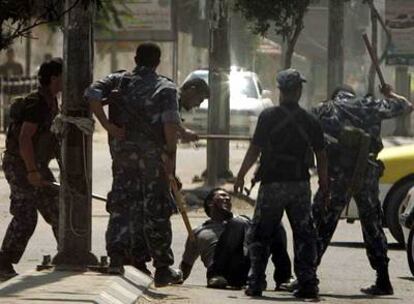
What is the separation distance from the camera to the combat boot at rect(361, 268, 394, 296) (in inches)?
480

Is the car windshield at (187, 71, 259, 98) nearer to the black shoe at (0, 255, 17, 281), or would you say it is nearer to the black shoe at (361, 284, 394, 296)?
the black shoe at (361, 284, 394, 296)

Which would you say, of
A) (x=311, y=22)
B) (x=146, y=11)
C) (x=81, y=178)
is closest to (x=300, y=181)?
(x=81, y=178)

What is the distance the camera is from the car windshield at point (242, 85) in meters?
34.7

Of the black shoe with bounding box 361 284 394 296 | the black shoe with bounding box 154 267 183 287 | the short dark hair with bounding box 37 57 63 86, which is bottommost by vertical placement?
the black shoe with bounding box 361 284 394 296

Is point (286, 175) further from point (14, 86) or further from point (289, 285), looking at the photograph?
point (14, 86)

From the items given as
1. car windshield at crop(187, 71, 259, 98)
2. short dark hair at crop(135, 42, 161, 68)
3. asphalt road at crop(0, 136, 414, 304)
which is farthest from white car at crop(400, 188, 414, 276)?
car windshield at crop(187, 71, 259, 98)

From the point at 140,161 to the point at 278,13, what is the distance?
49.9 feet

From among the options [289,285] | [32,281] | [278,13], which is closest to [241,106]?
[278,13]

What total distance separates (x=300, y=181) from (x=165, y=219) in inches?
40.9

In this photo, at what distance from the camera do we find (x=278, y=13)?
26297 millimetres

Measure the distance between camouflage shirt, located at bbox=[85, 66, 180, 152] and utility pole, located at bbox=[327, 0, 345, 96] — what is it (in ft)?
59.1

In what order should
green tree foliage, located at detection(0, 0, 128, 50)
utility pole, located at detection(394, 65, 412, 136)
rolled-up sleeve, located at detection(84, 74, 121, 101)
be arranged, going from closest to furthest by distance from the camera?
green tree foliage, located at detection(0, 0, 128, 50)
rolled-up sleeve, located at detection(84, 74, 121, 101)
utility pole, located at detection(394, 65, 412, 136)

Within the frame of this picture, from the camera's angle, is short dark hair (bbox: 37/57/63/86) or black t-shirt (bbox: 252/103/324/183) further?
short dark hair (bbox: 37/57/63/86)

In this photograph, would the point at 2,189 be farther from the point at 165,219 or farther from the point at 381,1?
the point at 381,1
